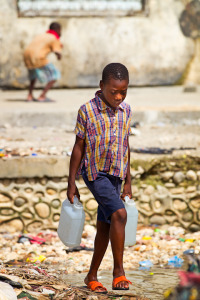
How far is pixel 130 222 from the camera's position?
392 centimetres

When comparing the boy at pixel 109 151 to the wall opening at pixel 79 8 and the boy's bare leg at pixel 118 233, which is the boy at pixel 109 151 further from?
the wall opening at pixel 79 8

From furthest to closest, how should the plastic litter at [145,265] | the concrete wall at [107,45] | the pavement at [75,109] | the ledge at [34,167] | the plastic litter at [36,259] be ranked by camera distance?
the concrete wall at [107,45] → the pavement at [75,109] → the ledge at [34,167] → the plastic litter at [36,259] → the plastic litter at [145,265]

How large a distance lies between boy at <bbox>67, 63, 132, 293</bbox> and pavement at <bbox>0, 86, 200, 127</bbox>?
4287mm

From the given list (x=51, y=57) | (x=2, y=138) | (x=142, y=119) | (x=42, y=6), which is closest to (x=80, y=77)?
(x=51, y=57)

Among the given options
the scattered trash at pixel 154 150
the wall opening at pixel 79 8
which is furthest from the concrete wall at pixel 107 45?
the scattered trash at pixel 154 150

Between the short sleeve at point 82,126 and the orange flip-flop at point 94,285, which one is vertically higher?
the short sleeve at point 82,126

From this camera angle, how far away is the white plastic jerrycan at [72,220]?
3.83 meters

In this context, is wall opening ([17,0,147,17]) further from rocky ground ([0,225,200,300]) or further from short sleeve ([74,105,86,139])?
short sleeve ([74,105,86,139])

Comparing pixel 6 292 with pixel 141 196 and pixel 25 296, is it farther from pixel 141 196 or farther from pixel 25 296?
pixel 141 196

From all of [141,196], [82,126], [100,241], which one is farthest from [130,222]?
[141,196]

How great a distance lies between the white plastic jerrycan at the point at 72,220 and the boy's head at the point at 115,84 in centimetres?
67

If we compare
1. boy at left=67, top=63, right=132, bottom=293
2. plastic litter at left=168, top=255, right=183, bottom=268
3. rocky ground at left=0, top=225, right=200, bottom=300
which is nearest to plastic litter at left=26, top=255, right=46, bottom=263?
rocky ground at left=0, top=225, right=200, bottom=300

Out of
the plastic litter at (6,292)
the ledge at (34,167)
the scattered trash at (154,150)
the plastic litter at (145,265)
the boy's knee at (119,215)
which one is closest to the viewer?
the plastic litter at (6,292)

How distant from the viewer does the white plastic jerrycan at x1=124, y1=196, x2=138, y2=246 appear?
12.8 ft
